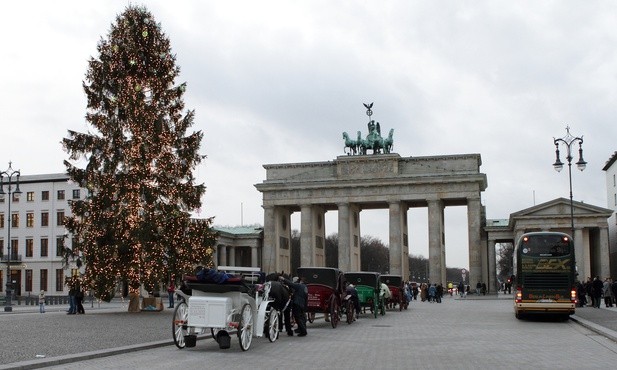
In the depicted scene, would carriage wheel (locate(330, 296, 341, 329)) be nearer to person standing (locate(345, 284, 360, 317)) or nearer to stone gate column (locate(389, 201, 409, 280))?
person standing (locate(345, 284, 360, 317))

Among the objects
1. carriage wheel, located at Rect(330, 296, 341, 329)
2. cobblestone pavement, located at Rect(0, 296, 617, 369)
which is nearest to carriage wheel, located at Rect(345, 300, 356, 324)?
carriage wheel, located at Rect(330, 296, 341, 329)

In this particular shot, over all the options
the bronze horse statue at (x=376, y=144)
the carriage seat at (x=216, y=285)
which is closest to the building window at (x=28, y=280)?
the bronze horse statue at (x=376, y=144)

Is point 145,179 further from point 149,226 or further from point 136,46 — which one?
point 136,46

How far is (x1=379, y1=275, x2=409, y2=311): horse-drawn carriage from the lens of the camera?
46.3 m

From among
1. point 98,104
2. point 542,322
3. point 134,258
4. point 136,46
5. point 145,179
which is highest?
point 136,46

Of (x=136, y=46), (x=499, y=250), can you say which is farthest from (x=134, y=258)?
(x=499, y=250)

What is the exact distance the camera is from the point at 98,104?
4000 centimetres

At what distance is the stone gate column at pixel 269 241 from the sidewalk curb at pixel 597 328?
66295mm

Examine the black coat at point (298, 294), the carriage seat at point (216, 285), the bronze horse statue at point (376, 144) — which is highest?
the bronze horse statue at point (376, 144)

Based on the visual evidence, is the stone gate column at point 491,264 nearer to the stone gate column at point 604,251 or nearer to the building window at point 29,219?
the stone gate column at point 604,251

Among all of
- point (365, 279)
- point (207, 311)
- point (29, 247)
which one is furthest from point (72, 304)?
point (29, 247)

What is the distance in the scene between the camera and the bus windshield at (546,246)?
31.8 m

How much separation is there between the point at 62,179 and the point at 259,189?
927 inches

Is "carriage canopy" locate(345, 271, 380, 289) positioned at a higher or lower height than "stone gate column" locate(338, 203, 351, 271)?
lower
